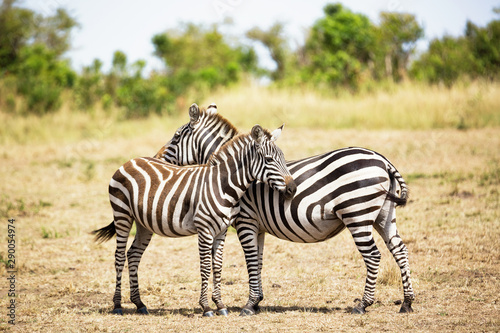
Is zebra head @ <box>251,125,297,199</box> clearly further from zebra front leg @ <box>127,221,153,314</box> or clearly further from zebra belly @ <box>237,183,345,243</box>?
zebra front leg @ <box>127,221,153,314</box>

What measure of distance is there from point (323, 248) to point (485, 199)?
3.67 m

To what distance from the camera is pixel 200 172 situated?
663 cm

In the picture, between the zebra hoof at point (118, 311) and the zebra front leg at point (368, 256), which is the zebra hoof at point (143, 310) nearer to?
the zebra hoof at point (118, 311)

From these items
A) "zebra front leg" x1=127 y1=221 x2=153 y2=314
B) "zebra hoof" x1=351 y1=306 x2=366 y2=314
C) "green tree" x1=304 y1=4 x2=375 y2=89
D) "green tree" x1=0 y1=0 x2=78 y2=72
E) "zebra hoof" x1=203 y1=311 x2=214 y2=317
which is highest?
"green tree" x1=0 y1=0 x2=78 y2=72

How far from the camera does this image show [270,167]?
6.18m

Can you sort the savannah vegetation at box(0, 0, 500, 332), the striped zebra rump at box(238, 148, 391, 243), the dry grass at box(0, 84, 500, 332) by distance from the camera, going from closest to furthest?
the striped zebra rump at box(238, 148, 391, 243)
the dry grass at box(0, 84, 500, 332)
the savannah vegetation at box(0, 0, 500, 332)

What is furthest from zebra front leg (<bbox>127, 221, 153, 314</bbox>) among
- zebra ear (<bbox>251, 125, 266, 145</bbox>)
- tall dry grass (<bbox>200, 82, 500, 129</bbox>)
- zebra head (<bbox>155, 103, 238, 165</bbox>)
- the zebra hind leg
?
tall dry grass (<bbox>200, 82, 500, 129</bbox>)

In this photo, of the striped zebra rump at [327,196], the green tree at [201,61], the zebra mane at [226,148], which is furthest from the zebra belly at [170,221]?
the green tree at [201,61]

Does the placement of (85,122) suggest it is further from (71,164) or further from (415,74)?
(415,74)

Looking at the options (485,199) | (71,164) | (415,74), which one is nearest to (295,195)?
(485,199)

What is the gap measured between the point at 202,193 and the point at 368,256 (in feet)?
6.40

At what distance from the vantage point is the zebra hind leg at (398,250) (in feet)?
20.4

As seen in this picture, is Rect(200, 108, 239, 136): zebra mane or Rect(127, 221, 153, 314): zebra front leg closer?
Rect(127, 221, 153, 314): zebra front leg

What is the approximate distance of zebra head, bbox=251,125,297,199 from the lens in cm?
611
